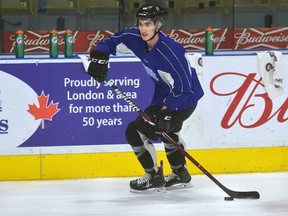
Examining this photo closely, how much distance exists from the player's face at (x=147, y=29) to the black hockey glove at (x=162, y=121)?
42cm

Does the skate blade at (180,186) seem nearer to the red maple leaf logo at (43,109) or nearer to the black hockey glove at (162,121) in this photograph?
the black hockey glove at (162,121)

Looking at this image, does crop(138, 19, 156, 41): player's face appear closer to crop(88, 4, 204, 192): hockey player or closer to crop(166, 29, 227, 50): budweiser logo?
crop(88, 4, 204, 192): hockey player

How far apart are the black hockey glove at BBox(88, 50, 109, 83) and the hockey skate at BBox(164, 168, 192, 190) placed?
0.76 meters

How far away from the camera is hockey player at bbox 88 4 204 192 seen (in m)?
4.87

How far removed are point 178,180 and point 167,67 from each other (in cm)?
76

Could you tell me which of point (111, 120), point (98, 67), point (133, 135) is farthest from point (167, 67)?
point (111, 120)

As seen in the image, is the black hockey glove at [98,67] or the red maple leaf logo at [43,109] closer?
the black hockey glove at [98,67]

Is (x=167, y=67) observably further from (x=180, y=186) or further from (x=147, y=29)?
(x=180, y=186)

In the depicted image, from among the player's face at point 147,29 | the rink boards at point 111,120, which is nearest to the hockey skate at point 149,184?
→ the rink boards at point 111,120

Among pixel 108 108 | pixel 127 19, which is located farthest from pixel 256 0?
pixel 108 108

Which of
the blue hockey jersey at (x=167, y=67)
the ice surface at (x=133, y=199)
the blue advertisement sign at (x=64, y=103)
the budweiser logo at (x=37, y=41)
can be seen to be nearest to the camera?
the ice surface at (x=133, y=199)

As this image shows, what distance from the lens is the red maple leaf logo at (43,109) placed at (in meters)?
5.52

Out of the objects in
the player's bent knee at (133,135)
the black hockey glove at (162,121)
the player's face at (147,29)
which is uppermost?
the player's face at (147,29)

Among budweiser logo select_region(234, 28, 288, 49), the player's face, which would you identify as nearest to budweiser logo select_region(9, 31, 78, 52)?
budweiser logo select_region(234, 28, 288, 49)
